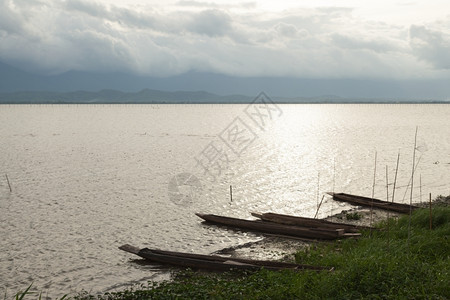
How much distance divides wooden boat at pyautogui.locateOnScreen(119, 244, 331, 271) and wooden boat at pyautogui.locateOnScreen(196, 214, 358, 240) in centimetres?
523

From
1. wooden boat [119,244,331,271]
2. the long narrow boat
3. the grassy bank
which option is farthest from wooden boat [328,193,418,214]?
wooden boat [119,244,331,271]

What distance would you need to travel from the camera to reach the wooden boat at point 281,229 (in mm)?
20438

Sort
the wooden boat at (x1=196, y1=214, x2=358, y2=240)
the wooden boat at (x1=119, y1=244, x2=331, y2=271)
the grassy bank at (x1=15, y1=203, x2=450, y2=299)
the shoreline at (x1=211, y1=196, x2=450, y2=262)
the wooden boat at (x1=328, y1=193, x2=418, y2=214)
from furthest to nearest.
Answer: the wooden boat at (x1=328, y1=193, x2=418, y2=214), the wooden boat at (x1=196, y1=214, x2=358, y2=240), the shoreline at (x1=211, y1=196, x2=450, y2=262), the wooden boat at (x1=119, y1=244, x2=331, y2=271), the grassy bank at (x1=15, y1=203, x2=450, y2=299)

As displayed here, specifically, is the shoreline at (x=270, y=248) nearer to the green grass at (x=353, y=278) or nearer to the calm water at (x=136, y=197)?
the calm water at (x=136, y=197)

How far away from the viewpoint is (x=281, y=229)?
2234 cm

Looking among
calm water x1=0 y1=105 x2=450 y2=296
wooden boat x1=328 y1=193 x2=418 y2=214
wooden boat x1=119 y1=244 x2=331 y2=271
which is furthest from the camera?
wooden boat x1=328 y1=193 x2=418 y2=214

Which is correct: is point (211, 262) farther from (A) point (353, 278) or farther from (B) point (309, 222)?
(B) point (309, 222)

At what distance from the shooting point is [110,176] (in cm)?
4378

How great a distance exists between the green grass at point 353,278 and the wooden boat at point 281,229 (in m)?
1.32

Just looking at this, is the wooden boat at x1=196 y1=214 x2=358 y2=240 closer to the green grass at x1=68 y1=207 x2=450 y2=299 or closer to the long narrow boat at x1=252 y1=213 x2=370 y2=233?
the long narrow boat at x1=252 y1=213 x2=370 y2=233

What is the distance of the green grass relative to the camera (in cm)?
1190

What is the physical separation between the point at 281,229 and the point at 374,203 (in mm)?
9092

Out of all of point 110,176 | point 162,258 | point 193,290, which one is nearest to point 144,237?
point 162,258

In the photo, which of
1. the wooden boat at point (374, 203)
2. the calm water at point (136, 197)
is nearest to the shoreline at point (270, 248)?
the calm water at point (136, 197)
